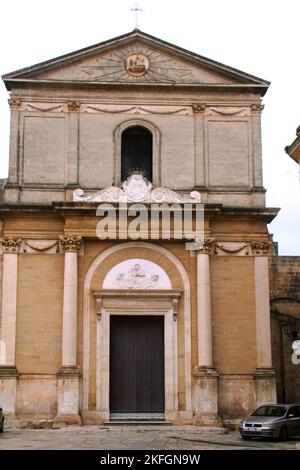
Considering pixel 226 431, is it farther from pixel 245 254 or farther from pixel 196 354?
pixel 245 254

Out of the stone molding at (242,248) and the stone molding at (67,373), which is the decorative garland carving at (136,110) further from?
the stone molding at (67,373)

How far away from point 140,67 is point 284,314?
1066 cm

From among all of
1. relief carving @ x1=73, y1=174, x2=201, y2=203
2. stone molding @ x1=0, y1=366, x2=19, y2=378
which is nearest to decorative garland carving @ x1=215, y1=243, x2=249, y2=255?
relief carving @ x1=73, y1=174, x2=201, y2=203

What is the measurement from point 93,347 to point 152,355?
198 cm

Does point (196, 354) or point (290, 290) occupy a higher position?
point (290, 290)

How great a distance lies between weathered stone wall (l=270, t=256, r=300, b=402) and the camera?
104 ft

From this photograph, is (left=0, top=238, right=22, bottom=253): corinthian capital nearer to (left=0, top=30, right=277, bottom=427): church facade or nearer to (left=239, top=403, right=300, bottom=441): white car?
(left=0, top=30, right=277, bottom=427): church facade

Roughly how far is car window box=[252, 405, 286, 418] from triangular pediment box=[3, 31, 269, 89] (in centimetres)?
1096

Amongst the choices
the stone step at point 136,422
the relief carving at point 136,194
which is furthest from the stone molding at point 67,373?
the relief carving at point 136,194

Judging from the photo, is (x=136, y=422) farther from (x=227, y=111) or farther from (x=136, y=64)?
(x=136, y=64)

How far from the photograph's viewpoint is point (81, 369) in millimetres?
27484

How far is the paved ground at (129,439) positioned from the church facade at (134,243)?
106 centimetres

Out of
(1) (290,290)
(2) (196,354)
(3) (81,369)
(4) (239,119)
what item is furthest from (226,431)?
(4) (239,119)

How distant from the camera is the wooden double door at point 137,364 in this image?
27844 mm
